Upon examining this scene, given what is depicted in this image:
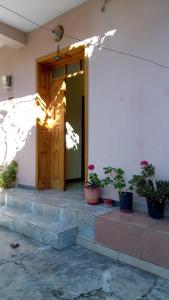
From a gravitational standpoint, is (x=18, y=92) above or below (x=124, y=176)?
above

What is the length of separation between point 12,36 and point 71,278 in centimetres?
426

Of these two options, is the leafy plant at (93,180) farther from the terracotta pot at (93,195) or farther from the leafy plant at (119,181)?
the leafy plant at (119,181)

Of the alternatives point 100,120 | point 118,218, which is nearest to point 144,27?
point 100,120

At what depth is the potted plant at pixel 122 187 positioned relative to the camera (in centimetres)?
327

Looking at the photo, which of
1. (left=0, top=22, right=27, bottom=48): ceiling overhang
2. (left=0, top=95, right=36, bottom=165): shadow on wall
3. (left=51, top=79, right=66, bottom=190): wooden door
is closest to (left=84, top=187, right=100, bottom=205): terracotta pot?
(left=51, top=79, right=66, bottom=190): wooden door

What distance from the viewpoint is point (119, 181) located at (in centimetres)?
344

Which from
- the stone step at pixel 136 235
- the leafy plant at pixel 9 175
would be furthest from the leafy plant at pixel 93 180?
the leafy plant at pixel 9 175

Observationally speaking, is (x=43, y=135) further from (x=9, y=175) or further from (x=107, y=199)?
(x=107, y=199)

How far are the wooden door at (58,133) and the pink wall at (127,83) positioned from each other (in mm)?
879

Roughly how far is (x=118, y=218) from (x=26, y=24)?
3.78 meters

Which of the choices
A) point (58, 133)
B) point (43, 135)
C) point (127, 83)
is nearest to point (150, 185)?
point (127, 83)

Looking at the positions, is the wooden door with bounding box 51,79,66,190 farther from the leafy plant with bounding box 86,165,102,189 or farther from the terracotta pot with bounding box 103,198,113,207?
the terracotta pot with bounding box 103,198,113,207

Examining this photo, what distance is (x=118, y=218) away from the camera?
299 cm

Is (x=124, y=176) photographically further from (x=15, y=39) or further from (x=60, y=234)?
(x=15, y=39)
